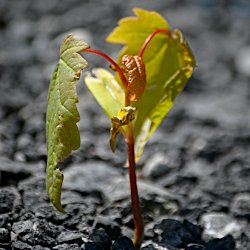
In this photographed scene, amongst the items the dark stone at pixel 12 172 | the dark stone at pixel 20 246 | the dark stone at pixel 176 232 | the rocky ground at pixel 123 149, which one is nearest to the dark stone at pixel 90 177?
the rocky ground at pixel 123 149

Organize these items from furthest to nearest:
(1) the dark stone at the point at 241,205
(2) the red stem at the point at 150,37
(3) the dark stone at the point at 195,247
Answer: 1. (1) the dark stone at the point at 241,205
2. (3) the dark stone at the point at 195,247
3. (2) the red stem at the point at 150,37

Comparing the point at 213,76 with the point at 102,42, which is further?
the point at 102,42

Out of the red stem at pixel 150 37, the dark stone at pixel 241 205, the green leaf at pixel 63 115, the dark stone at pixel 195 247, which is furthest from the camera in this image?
the dark stone at pixel 241 205

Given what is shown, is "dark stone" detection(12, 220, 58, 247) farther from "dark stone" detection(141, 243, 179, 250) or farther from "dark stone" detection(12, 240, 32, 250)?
"dark stone" detection(141, 243, 179, 250)

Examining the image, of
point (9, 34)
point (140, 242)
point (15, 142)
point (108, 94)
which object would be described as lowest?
point (140, 242)

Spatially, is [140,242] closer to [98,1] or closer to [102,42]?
[102,42]

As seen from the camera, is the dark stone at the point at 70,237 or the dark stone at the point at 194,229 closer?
the dark stone at the point at 70,237

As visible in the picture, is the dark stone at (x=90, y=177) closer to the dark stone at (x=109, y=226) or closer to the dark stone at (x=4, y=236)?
the dark stone at (x=109, y=226)

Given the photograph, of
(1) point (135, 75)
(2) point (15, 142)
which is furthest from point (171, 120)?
(1) point (135, 75)
